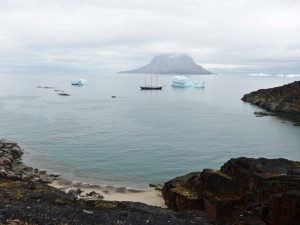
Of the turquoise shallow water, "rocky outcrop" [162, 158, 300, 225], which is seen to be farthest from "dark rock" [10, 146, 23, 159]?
"rocky outcrop" [162, 158, 300, 225]

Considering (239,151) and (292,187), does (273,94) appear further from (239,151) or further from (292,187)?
(292,187)

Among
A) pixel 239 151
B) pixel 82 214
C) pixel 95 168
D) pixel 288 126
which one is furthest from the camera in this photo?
pixel 288 126

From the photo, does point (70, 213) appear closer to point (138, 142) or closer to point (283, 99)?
point (138, 142)

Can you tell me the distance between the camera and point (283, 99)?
136250mm

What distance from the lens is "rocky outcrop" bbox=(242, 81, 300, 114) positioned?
427 feet

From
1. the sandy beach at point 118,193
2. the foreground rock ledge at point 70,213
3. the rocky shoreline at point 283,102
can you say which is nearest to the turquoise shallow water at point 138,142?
the sandy beach at point 118,193

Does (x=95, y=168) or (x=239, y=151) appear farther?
(x=239, y=151)

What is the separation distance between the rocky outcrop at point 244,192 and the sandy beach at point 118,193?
261 centimetres

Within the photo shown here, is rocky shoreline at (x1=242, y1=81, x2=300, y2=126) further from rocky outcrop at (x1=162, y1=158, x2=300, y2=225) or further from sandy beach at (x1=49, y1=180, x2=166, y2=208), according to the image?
rocky outcrop at (x1=162, y1=158, x2=300, y2=225)

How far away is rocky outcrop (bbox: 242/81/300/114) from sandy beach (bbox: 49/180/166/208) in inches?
3813

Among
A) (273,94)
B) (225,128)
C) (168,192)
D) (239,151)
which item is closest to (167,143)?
(239,151)

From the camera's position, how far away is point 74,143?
7381cm

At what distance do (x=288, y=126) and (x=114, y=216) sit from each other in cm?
8709

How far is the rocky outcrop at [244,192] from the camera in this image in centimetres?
2692
